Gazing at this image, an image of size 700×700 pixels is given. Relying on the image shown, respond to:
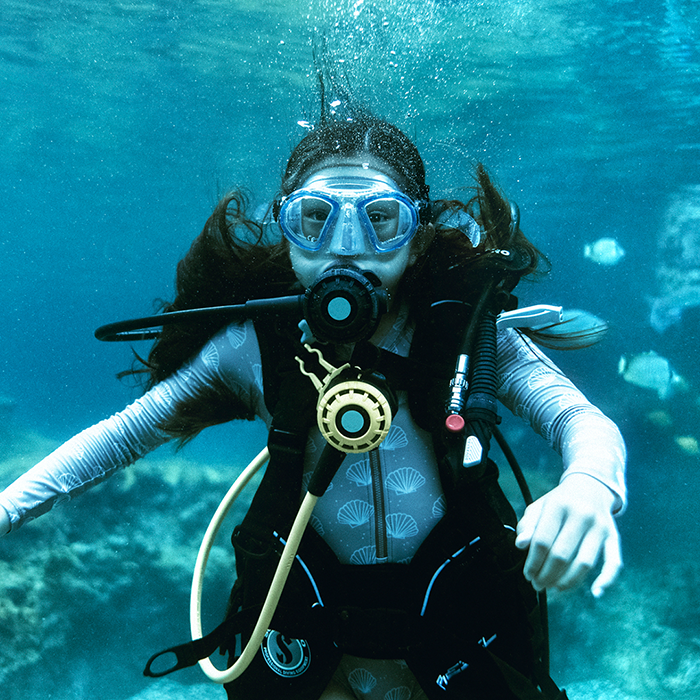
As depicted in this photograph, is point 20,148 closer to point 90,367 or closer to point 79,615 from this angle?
point 79,615

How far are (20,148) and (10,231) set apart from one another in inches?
742

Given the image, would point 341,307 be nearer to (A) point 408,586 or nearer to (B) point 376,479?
(B) point 376,479

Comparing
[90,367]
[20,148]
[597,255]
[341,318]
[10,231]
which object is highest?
[341,318]

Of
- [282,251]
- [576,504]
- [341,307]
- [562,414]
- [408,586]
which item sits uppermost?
[341,307]

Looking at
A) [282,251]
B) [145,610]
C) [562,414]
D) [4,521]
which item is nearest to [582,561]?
[562,414]

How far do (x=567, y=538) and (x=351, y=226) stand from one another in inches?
44.3

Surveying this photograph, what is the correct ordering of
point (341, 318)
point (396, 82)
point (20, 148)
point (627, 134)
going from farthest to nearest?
1. point (20, 148)
2. point (627, 134)
3. point (396, 82)
4. point (341, 318)

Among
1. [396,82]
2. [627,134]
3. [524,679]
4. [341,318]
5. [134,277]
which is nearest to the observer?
[341,318]

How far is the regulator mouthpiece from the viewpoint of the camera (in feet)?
5.12

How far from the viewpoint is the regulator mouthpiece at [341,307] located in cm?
156

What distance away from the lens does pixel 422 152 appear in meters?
12.7

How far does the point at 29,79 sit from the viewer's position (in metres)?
14.0

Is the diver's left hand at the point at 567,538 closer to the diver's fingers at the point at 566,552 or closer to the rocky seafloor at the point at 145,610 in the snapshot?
the diver's fingers at the point at 566,552

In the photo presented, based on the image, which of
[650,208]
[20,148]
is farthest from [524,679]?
[20,148]
